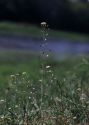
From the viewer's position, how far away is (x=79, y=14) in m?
38.2

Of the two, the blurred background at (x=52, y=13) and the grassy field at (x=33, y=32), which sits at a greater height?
the blurred background at (x=52, y=13)

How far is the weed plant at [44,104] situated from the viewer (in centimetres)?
507

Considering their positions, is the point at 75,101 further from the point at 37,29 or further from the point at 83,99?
the point at 37,29

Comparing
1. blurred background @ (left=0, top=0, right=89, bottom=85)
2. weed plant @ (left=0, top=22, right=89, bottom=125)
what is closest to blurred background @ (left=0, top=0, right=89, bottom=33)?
blurred background @ (left=0, top=0, right=89, bottom=85)

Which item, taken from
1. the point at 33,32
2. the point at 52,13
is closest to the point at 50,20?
the point at 52,13

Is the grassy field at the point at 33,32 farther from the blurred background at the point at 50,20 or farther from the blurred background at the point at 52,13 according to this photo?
the blurred background at the point at 52,13

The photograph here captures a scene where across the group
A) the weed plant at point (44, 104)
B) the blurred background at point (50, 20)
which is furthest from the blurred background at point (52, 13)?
the weed plant at point (44, 104)

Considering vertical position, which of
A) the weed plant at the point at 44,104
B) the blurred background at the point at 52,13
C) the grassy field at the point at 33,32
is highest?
the weed plant at the point at 44,104

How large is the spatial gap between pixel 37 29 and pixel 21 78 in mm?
29036

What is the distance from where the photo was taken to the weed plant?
16.6 feet

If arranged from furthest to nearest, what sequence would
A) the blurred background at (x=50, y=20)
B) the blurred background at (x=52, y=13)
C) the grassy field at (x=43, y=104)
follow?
the blurred background at (x=52, y=13)
the blurred background at (x=50, y=20)
the grassy field at (x=43, y=104)

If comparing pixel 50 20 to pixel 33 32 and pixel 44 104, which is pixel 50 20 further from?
pixel 44 104

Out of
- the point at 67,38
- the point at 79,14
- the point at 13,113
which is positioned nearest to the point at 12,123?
the point at 13,113

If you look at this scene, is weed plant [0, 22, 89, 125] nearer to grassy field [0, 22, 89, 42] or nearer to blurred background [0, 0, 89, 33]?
blurred background [0, 0, 89, 33]
